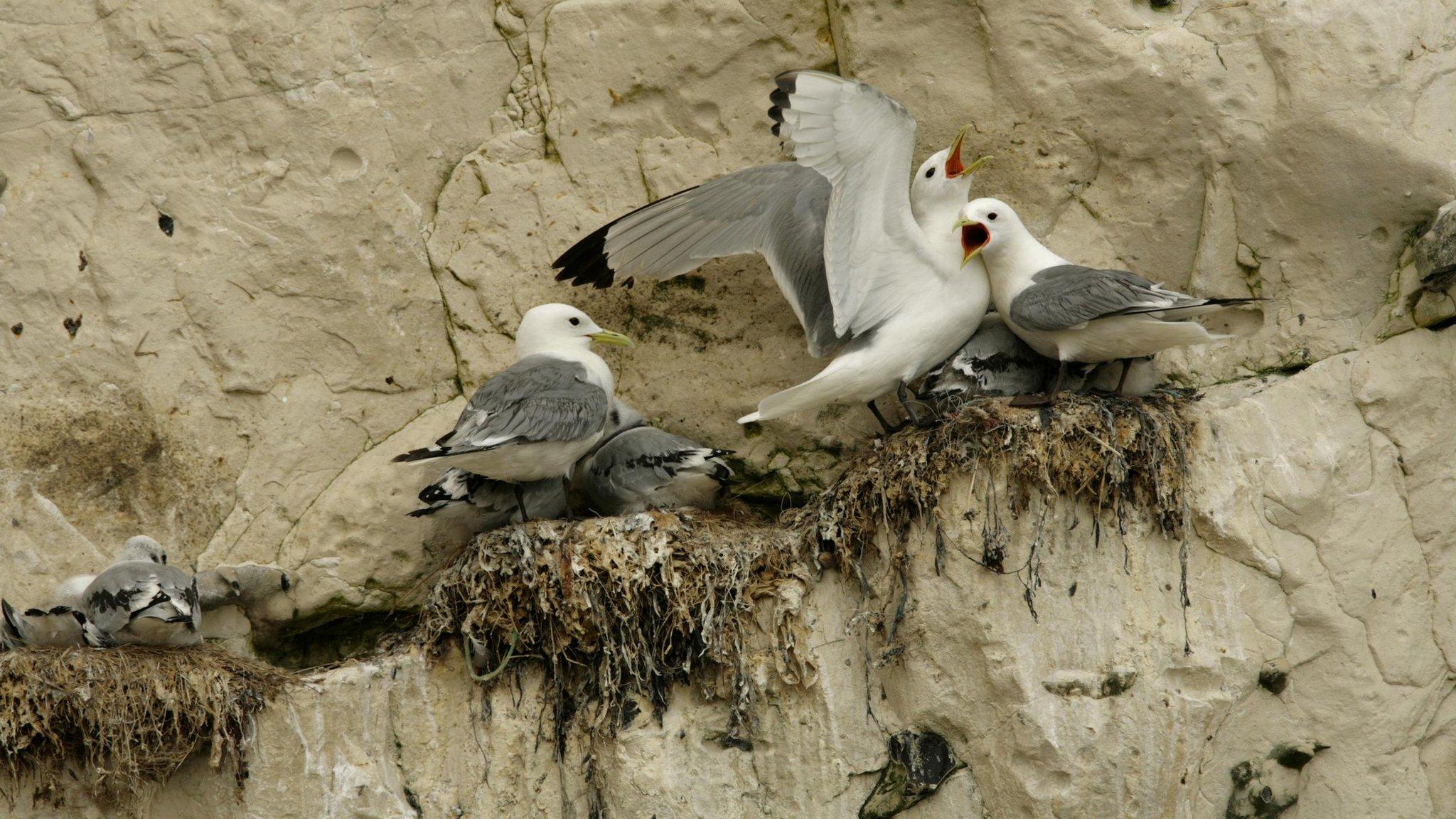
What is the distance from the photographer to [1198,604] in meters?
4.78

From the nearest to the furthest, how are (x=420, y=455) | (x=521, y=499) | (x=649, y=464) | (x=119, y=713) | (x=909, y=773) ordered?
(x=119, y=713) → (x=420, y=455) → (x=909, y=773) → (x=521, y=499) → (x=649, y=464)

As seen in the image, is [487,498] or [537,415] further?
[487,498]

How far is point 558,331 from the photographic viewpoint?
5.49 metres

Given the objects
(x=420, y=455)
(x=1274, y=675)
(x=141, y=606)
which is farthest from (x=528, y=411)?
(x=1274, y=675)

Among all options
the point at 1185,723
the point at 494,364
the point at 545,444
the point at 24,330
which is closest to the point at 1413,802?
the point at 1185,723

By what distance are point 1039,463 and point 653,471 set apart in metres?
1.49

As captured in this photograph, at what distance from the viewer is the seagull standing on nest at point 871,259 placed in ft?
16.5

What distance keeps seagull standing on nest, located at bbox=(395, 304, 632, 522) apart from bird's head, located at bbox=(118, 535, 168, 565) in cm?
108

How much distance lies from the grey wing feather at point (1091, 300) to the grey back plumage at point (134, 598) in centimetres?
308

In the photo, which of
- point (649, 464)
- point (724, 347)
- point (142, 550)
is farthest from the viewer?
point (724, 347)

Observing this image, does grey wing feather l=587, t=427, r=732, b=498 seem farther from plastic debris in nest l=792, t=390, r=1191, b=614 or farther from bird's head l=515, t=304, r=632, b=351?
plastic debris in nest l=792, t=390, r=1191, b=614

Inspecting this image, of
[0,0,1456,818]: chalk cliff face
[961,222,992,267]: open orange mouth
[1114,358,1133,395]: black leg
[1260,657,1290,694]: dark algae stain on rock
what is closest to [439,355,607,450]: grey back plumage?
[0,0,1456,818]: chalk cliff face

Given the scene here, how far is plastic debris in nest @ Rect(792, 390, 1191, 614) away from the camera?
15.3 ft

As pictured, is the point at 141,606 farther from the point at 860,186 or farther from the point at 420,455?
the point at 860,186
